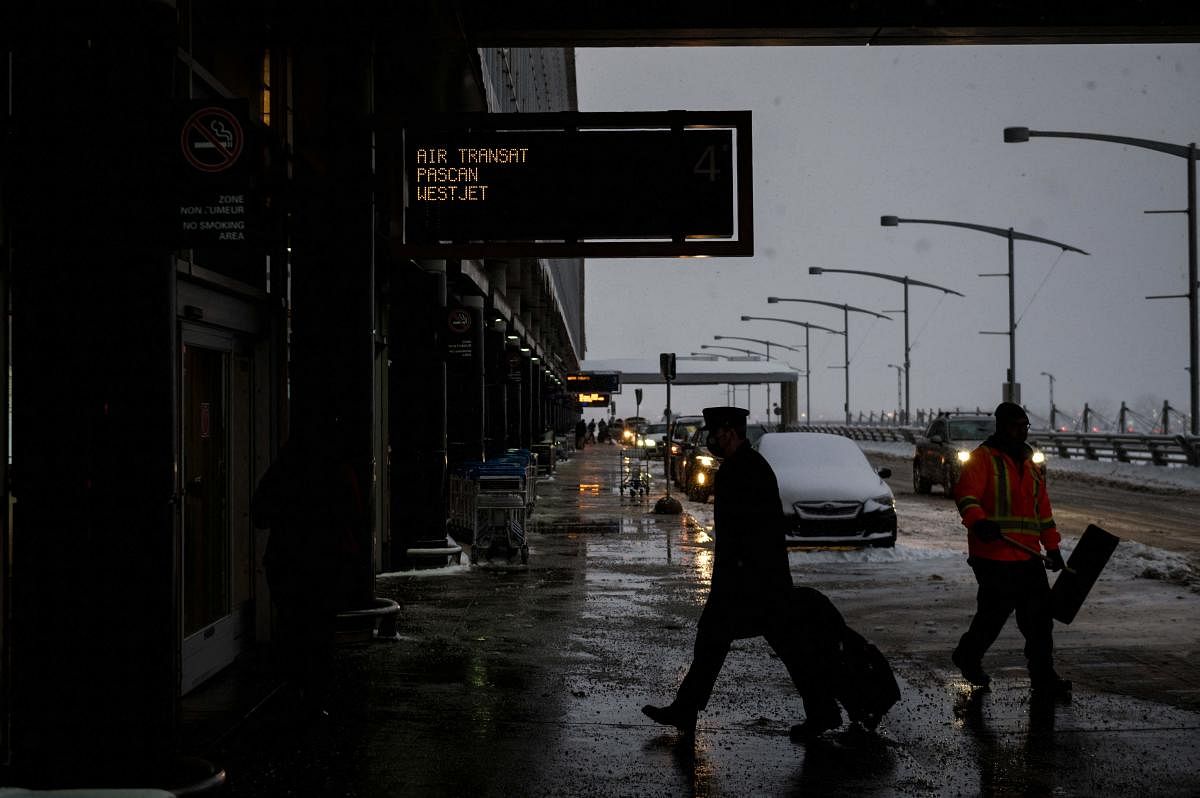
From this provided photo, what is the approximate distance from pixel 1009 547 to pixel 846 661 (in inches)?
61.0

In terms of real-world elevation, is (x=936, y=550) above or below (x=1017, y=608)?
below

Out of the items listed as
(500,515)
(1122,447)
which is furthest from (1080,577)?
(1122,447)

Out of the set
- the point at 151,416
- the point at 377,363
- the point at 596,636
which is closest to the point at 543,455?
the point at 377,363

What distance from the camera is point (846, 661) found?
7.41 metres

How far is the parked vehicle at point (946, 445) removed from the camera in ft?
98.8

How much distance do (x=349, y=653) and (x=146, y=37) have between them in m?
5.38

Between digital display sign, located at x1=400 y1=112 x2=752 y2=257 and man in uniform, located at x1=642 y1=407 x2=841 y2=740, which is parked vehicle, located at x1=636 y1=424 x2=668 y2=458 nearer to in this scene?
digital display sign, located at x1=400 y1=112 x2=752 y2=257

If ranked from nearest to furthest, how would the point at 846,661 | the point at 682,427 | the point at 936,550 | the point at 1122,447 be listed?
the point at 846,661
the point at 936,550
the point at 682,427
the point at 1122,447

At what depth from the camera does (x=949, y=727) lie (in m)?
7.54

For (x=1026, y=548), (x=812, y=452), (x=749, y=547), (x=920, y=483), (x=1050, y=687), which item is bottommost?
(x=1050, y=687)

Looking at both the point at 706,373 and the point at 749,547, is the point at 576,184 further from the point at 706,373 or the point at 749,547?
the point at 706,373

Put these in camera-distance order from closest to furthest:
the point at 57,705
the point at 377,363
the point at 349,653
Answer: the point at 57,705 → the point at 349,653 → the point at 377,363

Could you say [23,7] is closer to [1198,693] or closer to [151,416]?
[151,416]

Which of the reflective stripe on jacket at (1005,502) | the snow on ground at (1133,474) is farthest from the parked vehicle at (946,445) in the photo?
the reflective stripe on jacket at (1005,502)
